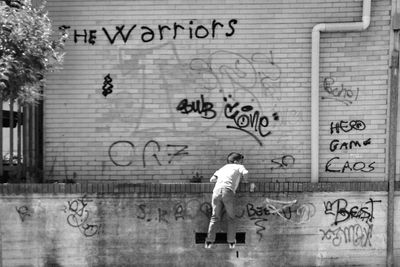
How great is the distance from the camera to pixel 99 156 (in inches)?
278

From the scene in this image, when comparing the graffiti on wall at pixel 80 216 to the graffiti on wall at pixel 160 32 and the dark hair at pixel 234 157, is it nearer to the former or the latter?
the dark hair at pixel 234 157

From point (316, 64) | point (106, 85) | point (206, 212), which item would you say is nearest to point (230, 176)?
point (206, 212)

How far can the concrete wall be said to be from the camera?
6637 mm

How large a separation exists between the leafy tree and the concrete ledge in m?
1.44

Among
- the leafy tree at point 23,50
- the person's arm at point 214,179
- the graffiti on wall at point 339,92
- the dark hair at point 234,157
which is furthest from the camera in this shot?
the graffiti on wall at point 339,92

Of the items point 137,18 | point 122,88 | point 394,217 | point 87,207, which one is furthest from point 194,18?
point 394,217

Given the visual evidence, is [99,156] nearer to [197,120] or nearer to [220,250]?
[197,120]

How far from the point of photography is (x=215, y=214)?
21.2ft

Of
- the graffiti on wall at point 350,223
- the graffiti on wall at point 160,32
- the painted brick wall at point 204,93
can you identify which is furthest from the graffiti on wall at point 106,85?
the graffiti on wall at point 350,223

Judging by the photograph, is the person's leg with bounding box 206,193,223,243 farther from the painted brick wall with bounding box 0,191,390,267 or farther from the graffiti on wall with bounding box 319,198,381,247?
the graffiti on wall with bounding box 319,198,381,247

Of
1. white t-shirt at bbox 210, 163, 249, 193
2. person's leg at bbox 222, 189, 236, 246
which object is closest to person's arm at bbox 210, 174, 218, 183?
white t-shirt at bbox 210, 163, 249, 193

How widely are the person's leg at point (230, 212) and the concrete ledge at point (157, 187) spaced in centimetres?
28

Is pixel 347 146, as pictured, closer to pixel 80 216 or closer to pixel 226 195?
pixel 226 195

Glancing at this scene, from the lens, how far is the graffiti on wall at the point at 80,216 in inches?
262
